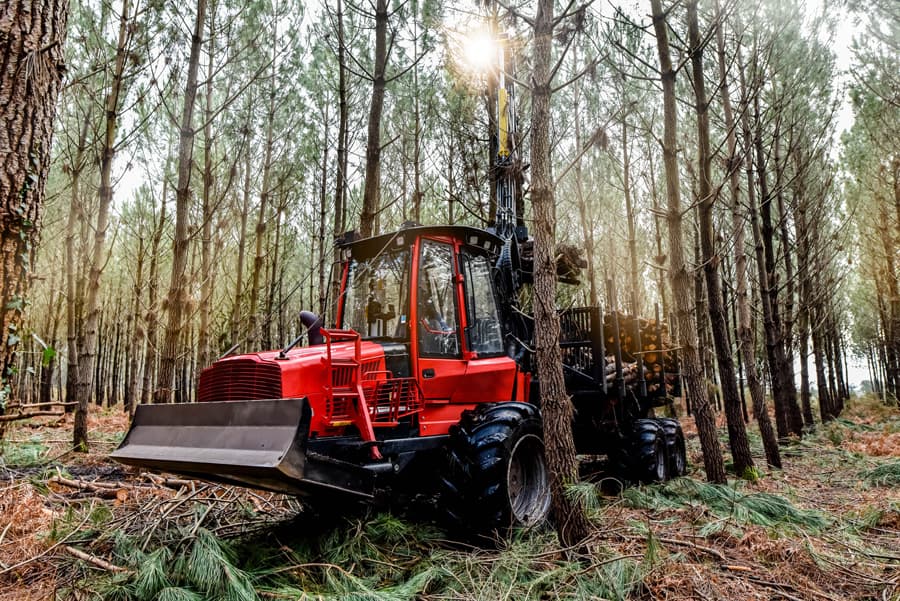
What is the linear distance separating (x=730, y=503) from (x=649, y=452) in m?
1.47

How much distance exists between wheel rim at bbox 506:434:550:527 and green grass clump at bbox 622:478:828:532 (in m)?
1.25

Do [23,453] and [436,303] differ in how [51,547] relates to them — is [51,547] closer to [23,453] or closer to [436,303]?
[436,303]

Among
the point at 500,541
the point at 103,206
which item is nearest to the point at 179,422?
the point at 500,541

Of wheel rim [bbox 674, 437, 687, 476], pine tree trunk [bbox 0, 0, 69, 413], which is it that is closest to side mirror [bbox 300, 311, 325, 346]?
pine tree trunk [bbox 0, 0, 69, 413]

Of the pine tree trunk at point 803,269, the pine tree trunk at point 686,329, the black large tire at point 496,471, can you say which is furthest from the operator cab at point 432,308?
the pine tree trunk at point 803,269

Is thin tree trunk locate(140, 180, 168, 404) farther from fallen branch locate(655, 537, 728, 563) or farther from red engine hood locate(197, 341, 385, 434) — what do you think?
fallen branch locate(655, 537, 728, 563)

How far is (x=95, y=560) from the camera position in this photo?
11.4 feet

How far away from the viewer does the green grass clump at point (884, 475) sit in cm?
675

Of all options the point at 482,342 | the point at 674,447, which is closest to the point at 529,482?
the point at 482,342

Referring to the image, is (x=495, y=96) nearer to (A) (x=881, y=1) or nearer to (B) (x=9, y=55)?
(A) (x=881, y=1)

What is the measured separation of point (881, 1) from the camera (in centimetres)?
809

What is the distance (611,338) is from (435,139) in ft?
27.1

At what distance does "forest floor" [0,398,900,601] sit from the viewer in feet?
10.4

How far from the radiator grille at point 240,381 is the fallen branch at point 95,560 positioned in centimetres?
117
